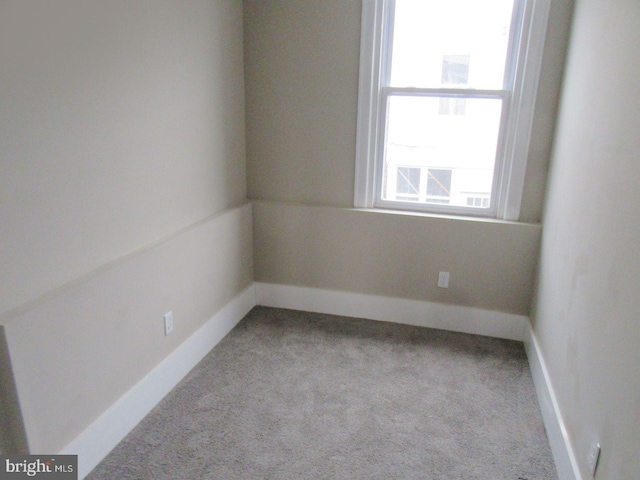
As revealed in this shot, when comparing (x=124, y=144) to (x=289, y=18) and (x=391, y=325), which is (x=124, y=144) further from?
(x=391, y=325)

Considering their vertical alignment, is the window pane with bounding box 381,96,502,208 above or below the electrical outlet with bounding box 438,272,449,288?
above

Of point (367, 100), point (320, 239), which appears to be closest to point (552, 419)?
point (320, 239)

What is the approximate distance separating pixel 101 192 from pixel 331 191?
162 cm

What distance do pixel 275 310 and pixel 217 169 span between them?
114 cm

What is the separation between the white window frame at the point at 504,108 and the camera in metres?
2.51

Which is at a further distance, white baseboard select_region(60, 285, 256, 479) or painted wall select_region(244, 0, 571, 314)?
painted wall select_region(244, 0, 571, 314)

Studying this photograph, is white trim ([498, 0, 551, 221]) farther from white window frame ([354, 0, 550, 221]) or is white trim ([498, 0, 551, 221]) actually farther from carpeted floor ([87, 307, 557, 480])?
carpeted floor ([87, 307, 557, 480])

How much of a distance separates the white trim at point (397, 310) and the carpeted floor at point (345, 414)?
0.09 metres

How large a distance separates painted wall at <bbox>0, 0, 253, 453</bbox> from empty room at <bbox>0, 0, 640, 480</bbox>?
Answer: 1cm

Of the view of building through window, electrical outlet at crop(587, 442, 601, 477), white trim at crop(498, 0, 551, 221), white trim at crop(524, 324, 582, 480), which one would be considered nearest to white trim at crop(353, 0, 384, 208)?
the view of building through window

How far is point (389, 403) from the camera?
229 cm

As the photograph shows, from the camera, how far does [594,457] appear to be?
4.83 feet

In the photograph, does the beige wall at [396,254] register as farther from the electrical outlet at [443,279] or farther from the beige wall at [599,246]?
the beige wall at [599,246]

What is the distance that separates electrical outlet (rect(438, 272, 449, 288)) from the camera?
298cm
